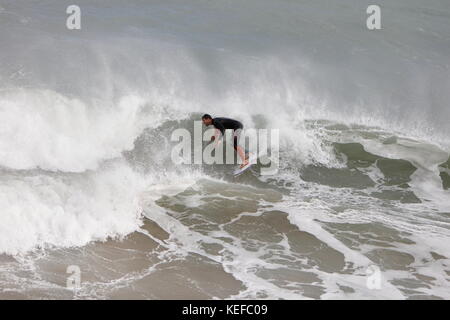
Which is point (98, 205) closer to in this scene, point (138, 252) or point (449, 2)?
point (138, 252)

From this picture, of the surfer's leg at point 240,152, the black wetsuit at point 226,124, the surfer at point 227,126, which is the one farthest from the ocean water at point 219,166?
the black wetsuit at point 226,124

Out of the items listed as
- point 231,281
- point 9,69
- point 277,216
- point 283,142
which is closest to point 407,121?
point 283,142

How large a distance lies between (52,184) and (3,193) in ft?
3.18

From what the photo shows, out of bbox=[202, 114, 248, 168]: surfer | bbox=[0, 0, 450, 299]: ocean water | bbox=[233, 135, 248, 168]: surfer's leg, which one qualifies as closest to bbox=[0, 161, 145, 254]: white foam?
bbox=[0, 0, 450, 299]: ocean water

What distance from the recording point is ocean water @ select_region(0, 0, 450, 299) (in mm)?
8016

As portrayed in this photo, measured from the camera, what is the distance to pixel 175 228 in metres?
9.62

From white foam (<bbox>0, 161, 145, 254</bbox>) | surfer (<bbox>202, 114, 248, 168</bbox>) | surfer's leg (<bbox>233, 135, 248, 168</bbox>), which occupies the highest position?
surfer (<bbox>202, 114, 248, 168</bbox>)

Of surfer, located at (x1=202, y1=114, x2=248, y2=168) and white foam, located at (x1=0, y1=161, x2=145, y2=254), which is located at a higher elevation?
surfer, located at (x1=202, y1=114, x2=248, y2=168)

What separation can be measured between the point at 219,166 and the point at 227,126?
1.00 m

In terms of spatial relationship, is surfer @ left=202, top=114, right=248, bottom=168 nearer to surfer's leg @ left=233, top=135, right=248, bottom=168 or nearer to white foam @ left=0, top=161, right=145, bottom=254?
surfer's leg @ left=233, top=135, right=248, bottom=168

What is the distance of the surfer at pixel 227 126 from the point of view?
11.0 m

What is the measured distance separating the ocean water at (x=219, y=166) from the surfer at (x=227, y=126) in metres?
0.43

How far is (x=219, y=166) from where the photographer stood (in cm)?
1255

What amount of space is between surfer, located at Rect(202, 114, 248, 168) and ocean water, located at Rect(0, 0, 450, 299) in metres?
0.43
